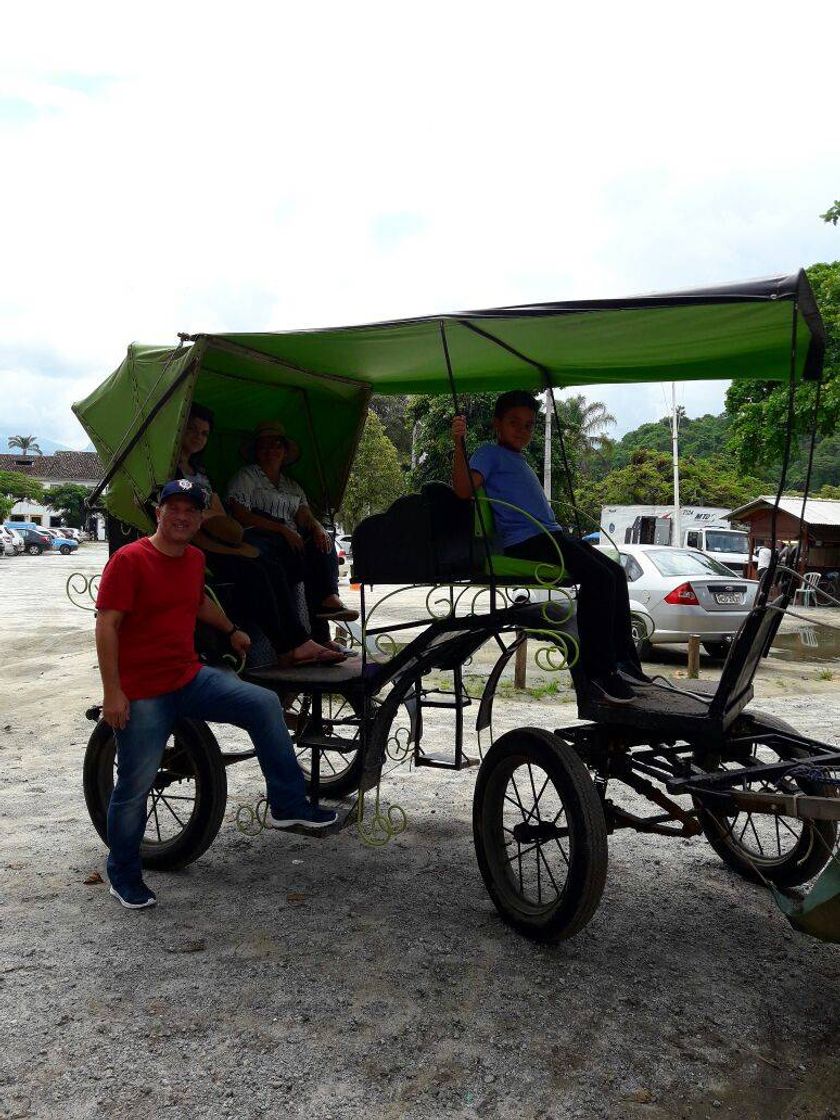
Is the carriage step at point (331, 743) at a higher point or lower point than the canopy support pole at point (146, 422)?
lower

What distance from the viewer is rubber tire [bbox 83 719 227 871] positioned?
4785mm

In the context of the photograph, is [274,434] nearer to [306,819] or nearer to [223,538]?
[223,538]

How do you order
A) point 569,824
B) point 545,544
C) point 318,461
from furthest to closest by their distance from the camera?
point 318,461 → point 545,544 → point 569,824

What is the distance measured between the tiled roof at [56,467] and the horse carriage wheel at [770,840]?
9317 centimetres

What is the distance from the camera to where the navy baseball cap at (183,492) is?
438cm

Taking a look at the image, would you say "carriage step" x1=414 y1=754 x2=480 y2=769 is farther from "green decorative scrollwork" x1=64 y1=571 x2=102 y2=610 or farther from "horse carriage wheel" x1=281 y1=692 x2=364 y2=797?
"green decorative scrollwork" x1=64 y1=571 x2=102 y2=610

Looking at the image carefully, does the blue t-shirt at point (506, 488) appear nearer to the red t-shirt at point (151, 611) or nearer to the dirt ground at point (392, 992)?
the red t-shirt at point (151, 611)

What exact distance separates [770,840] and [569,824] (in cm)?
199

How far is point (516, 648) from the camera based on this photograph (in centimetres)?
493

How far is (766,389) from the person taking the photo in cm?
2236

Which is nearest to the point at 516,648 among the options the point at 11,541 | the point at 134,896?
the point at 134,896

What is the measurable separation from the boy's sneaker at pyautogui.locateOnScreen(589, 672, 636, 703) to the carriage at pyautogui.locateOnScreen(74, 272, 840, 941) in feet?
0.24

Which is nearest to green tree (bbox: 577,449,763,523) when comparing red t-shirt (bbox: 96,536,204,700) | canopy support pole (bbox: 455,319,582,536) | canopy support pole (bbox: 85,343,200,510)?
canopy support pole (bbox: 455,319,582,536)

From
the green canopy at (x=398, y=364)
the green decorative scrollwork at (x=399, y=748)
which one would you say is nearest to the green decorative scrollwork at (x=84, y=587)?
the green canopy at (x=398, y=364)
